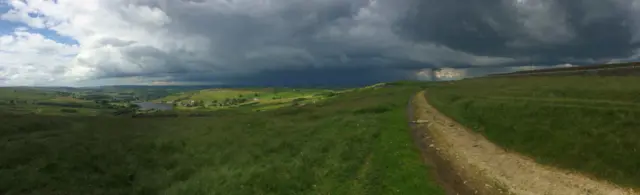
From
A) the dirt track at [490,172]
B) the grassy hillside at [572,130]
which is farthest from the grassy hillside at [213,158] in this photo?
the grassy hillside at [572,130]

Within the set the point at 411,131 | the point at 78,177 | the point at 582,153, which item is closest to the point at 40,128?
the point at 78,177

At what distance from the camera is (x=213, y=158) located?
130 ft

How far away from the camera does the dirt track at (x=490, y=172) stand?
24.1 meters

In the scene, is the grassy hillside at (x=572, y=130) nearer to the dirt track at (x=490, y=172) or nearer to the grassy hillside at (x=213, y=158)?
the dirt track at (x=490, y=172)

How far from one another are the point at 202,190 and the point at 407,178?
1480 centimetres

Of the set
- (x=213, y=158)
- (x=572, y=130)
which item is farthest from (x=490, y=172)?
(x=213, y=158)

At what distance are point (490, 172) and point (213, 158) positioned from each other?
79.4 ft

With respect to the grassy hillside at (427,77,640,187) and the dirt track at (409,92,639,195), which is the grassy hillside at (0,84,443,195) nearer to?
the dirt track at (409,92,639,195)

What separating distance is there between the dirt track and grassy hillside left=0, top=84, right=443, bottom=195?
1.68 m

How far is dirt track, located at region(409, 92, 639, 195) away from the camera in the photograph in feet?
79.0

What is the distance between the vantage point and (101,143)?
42969mm

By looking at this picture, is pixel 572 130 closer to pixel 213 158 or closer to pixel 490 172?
pixel 490 172

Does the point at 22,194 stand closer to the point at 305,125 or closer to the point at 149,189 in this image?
the point at 149,189

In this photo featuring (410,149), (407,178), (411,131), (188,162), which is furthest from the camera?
(411,131)
